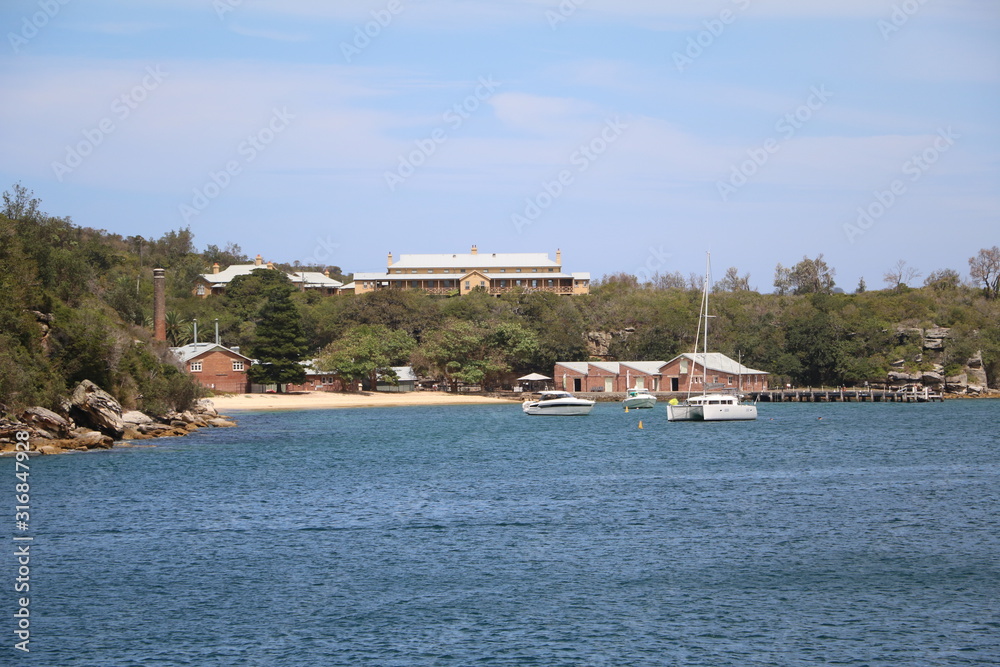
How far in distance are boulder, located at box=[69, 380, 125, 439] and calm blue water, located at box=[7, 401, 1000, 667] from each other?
4.82 m

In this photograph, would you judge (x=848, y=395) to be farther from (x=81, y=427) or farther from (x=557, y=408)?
(x=81, y=427)

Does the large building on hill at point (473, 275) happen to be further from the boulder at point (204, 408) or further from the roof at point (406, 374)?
the boulder at point (204, 408)

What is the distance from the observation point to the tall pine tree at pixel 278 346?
10169 cm

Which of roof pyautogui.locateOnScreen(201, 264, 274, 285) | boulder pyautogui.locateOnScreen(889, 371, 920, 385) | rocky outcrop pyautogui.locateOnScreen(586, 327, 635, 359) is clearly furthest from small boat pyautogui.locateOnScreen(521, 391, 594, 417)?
roof pyautogui.locateOnScreen(201, 264, 274, 285)

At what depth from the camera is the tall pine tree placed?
10169cm

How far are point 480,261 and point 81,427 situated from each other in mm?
108960

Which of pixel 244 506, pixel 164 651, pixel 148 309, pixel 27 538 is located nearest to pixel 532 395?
pixel 148 309

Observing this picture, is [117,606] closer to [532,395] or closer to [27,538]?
[27,538]

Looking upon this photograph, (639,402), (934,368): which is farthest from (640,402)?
(934,368)

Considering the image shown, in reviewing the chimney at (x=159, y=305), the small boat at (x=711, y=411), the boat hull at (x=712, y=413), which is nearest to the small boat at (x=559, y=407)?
the small boat at (x=711, y=411)

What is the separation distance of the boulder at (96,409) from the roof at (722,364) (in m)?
67.3

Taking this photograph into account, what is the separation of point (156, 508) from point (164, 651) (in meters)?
16.8

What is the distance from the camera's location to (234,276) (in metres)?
142

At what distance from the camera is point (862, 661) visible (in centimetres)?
1917
